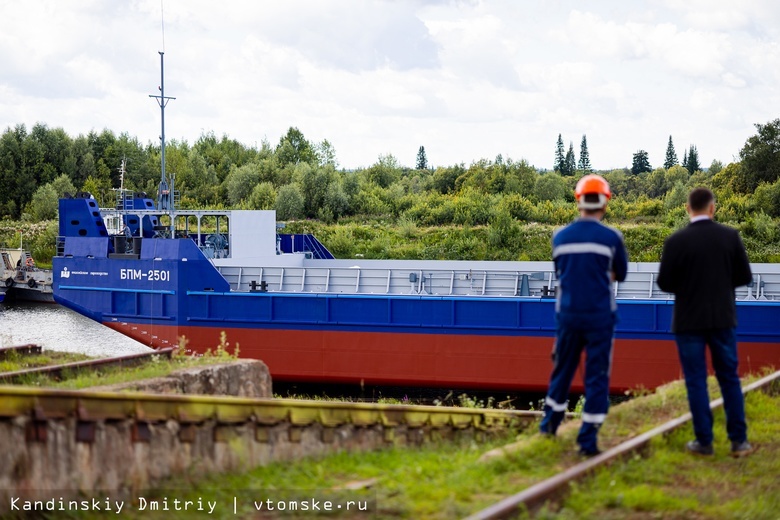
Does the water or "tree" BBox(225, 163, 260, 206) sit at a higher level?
"tree" BBox(225, 163, 260, 206)

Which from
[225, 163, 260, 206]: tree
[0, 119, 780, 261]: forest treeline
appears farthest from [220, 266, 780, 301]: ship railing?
[225, 163, 260, 206]: tree

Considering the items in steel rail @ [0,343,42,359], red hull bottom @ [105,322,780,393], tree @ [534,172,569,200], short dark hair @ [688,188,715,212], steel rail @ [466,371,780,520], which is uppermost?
tree @ [534,172,569,200]

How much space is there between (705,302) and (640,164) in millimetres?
107060

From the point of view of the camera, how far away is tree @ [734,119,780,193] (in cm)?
5059

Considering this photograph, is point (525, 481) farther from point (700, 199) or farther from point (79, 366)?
point (79, 366)

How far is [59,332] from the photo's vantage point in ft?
90.5

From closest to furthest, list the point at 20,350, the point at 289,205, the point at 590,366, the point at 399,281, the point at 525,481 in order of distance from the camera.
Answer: the point at 525,481 → the point at 590,366 → the point at 20,350 → the point at 399,281 → the point at 289,205

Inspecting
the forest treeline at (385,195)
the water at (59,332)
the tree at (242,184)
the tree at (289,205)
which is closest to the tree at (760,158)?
the forest treeline at (385,195)

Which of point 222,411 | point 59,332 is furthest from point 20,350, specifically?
point 59,332

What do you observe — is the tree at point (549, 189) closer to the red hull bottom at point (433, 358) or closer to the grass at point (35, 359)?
the red hull bottom at point (433, 358)

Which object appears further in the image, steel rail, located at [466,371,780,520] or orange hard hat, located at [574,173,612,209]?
orange hard hat, located at [574,173,612,209]

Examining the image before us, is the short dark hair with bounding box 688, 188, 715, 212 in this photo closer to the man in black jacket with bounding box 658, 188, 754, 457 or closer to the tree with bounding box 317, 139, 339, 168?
the man in black jacket with bounding box 658, 188, 754, 457

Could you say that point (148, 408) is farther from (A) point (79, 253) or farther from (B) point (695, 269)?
(A) point (79, 253)

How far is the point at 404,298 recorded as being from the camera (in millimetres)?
16250
